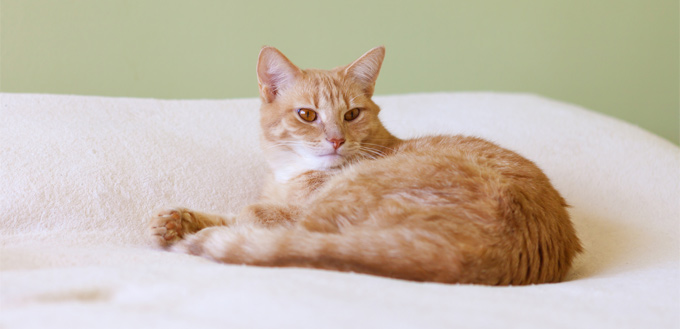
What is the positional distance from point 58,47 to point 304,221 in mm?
2209

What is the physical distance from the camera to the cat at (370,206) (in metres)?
1.43

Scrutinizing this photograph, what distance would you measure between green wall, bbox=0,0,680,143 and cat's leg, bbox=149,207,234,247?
5.31 ft

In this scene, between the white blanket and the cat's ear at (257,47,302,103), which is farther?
the cat's ear at (257,47,302,103)

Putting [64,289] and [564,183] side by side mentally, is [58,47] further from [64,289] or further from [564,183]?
[564,183]

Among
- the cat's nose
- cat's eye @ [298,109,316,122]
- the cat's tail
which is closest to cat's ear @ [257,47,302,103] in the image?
cat's eye @ [298,109,316,122]

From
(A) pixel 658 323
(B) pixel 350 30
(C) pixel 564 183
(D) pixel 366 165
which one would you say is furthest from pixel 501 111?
(A) pixel 658 323

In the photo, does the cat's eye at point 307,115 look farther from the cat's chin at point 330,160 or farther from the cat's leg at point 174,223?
the cat's leg at point 174,223

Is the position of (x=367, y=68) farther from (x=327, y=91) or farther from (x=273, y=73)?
(x=273, y=73)

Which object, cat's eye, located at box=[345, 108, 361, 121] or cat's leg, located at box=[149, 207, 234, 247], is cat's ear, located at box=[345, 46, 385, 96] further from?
cat's leg, located at box=[149, 207, 234, 247]

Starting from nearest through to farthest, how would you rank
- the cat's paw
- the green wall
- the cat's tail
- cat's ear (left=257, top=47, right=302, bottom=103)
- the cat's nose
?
1. the cat's tail
2. the cat's paw
3. the cat's nose
4. cat's ear (left=257, top=47, right=302, bottom=103)
5. the green wall

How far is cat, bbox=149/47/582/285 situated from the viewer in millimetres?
1435

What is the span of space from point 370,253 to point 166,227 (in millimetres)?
756

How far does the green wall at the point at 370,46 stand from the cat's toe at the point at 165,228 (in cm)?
167

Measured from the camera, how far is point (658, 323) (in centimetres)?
131
